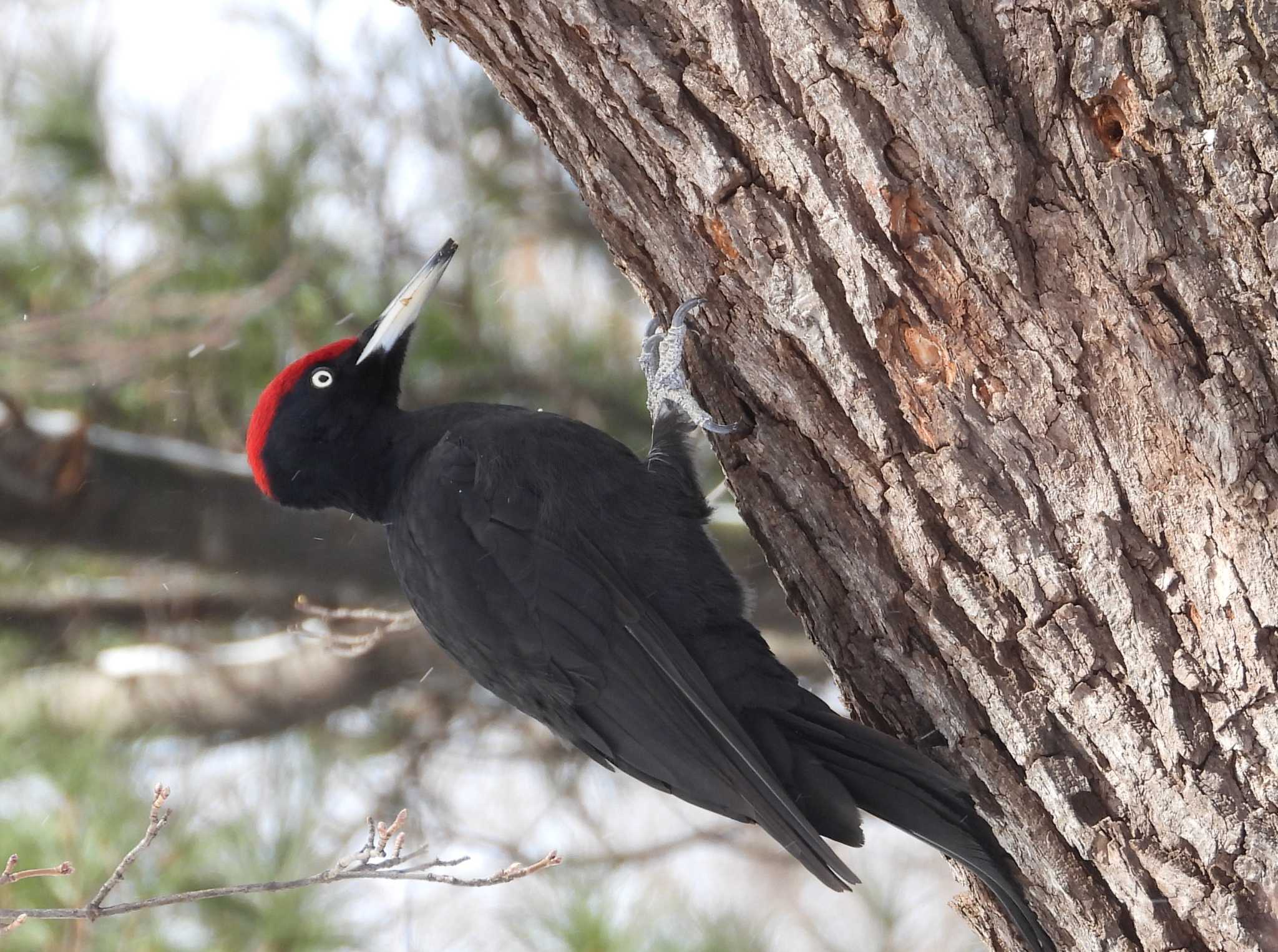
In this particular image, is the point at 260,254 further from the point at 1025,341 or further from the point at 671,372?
the point at 1025,341

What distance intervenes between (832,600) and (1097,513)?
51cm

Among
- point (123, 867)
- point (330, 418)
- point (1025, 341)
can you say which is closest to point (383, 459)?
point (330, 418)

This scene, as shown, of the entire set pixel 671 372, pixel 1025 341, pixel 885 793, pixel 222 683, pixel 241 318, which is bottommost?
pixel 885 793

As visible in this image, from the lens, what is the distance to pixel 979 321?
5.29ft

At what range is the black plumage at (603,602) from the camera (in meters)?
2.02

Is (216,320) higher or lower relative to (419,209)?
lower

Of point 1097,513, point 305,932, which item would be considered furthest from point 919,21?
point 305,932

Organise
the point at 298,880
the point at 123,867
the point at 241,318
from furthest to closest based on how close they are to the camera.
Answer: the point at 241,318 < the point at 298,880 < the point at 123,867

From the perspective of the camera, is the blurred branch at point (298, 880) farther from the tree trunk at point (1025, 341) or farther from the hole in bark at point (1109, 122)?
the hole in bark at point (1109, 122)

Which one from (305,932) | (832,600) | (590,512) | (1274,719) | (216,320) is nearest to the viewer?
(1274,719)

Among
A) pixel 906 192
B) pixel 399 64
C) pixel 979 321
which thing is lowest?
pixel 979 321

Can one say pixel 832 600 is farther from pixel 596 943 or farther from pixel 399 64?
pixel 399 64

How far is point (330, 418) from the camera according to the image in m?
2.58

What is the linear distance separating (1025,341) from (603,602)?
Answer: 99cm
